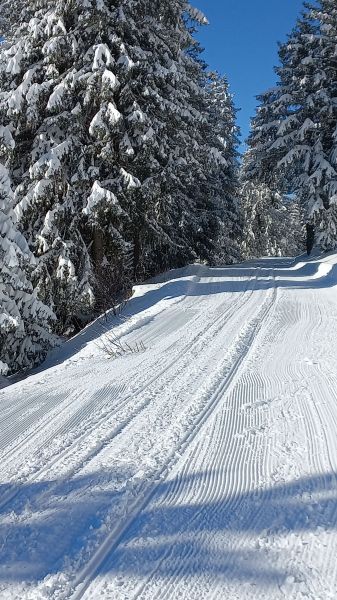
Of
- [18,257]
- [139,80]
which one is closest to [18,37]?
[139,80]

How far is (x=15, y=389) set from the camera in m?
5.69

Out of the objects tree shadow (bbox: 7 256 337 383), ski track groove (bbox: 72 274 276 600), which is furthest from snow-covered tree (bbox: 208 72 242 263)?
ski track groove (bbox: 72 274 276 600)

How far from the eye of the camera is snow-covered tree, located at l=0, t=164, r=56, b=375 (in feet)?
26.1

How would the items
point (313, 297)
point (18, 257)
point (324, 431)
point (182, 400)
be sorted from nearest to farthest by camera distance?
point (324, 431)
point (182, 400)
point (18, 257)
point (313, 297)

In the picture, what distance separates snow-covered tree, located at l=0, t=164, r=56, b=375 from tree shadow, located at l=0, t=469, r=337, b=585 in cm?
524

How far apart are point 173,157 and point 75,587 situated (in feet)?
43.6

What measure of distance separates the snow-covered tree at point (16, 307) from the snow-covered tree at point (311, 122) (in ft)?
42.1

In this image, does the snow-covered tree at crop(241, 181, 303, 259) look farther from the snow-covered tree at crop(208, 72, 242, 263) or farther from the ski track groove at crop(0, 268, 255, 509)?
the ski track groove at crop(0, 268, 255, 509)

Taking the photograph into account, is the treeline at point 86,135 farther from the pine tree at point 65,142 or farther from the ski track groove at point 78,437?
the ski track groove at point 78,437

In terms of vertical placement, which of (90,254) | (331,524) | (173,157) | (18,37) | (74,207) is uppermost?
(18,37)

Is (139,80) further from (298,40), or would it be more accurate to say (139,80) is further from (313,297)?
(298,40)

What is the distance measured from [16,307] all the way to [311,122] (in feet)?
50.0

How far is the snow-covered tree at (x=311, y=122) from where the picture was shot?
18.2 meters

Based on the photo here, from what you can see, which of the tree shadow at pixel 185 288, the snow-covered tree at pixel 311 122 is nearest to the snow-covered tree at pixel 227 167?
the snow-covered tree at pixel 311 122
